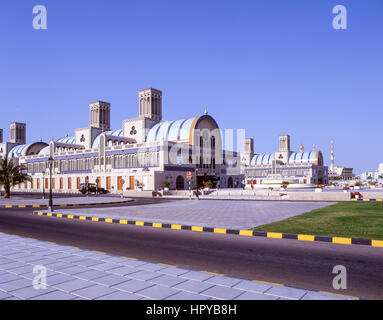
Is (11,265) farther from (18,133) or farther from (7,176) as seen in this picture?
(18,133)

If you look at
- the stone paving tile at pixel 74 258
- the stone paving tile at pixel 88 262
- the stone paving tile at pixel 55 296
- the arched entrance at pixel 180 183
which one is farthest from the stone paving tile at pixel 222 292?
the arched entrance at pixel 180 183

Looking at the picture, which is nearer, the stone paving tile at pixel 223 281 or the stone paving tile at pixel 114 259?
the stone paving tile at pixel 223 281

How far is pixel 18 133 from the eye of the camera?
115625 millimetres

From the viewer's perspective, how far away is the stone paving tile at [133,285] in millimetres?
5156

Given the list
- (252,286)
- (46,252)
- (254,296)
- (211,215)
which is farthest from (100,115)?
(254,296)

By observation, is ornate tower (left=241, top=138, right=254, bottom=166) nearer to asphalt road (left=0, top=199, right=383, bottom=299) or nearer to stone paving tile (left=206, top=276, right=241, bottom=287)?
asphalt road (left=0, top=199, right=383, bottom=299)

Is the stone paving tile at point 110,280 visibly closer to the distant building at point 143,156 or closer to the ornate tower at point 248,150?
the distant building at point 143,156

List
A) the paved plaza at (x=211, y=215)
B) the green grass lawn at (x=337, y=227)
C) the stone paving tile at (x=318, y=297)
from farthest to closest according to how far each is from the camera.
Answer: the paved plaza at (x=211, y=215) → the green grass lawn at (x=337, y=227) → the stone paving tile at (x=318, y=297)

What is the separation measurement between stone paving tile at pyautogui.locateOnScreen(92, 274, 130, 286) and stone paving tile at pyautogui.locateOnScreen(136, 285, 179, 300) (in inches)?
27.6

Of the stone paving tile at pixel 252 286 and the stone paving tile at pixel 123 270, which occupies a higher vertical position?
the stone paving tile at pixel 252 286

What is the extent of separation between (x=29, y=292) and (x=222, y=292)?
308 cm

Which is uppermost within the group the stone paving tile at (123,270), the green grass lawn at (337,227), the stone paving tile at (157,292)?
the stone paving tile at (157,292)

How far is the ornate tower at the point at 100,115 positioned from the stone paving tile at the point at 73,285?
93.1 m

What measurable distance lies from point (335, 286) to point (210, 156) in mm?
69865
